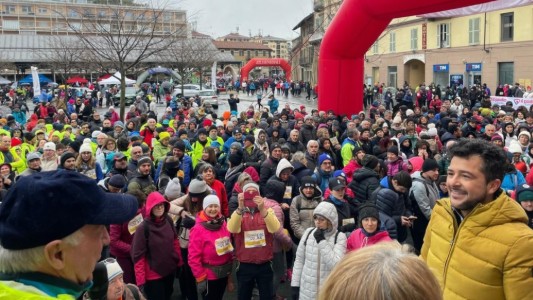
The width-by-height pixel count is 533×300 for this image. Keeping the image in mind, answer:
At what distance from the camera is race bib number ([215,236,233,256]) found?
16.7 feet

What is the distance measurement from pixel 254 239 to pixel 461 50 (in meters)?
34.7

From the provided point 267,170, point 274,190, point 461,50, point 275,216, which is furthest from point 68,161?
point 461,50

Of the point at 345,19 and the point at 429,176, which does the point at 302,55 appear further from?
the point at 429,176

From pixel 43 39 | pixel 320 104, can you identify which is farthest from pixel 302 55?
pixel 320 104

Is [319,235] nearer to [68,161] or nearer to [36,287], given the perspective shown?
[36,287]

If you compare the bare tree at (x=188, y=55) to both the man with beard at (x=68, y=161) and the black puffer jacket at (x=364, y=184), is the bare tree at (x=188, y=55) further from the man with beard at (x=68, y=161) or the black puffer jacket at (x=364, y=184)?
the black puffer jacket at (x=364, y=184)

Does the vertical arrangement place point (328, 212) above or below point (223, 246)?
above

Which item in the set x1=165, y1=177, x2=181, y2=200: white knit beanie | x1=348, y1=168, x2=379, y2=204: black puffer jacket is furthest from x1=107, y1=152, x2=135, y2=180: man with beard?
x1=348, y1=168, x2=379, y2=204: black puffer jacket

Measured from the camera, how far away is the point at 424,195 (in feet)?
20.3

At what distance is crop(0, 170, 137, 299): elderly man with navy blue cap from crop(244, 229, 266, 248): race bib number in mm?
3510

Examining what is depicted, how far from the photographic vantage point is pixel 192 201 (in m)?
5.94

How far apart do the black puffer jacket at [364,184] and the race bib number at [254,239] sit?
200cm

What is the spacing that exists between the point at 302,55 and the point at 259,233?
61626mm

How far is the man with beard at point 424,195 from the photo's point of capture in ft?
20.3
